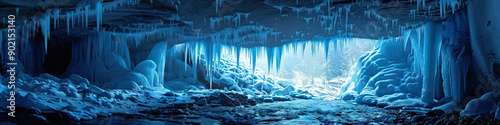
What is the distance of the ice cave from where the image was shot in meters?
6.52

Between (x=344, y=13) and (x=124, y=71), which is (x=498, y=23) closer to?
(x=344, y=13)

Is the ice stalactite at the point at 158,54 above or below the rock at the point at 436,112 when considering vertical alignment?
above

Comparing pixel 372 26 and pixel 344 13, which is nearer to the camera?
pixel 344 13

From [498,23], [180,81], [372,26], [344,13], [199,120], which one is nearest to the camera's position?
[498,23]

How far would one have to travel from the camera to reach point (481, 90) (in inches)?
294

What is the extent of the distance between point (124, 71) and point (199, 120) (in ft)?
25.4

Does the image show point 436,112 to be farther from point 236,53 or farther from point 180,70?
point 180,70

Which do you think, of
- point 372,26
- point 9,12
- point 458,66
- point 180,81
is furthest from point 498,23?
point 180,81

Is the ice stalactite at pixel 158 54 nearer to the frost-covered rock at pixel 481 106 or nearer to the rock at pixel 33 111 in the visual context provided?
the rock at pixel 33 111

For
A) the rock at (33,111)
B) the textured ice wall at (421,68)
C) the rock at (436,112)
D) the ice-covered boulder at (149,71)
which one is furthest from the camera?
the ice-covered boulder at (149,71)

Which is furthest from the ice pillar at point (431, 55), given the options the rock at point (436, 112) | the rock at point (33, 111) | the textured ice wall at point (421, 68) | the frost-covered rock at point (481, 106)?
the rock at point (33, 111)

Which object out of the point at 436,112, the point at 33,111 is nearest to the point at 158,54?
the point at 33,111

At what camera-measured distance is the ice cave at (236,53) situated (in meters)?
6.52

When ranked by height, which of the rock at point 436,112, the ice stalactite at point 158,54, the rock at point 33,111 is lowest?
the rock at point 436,112
